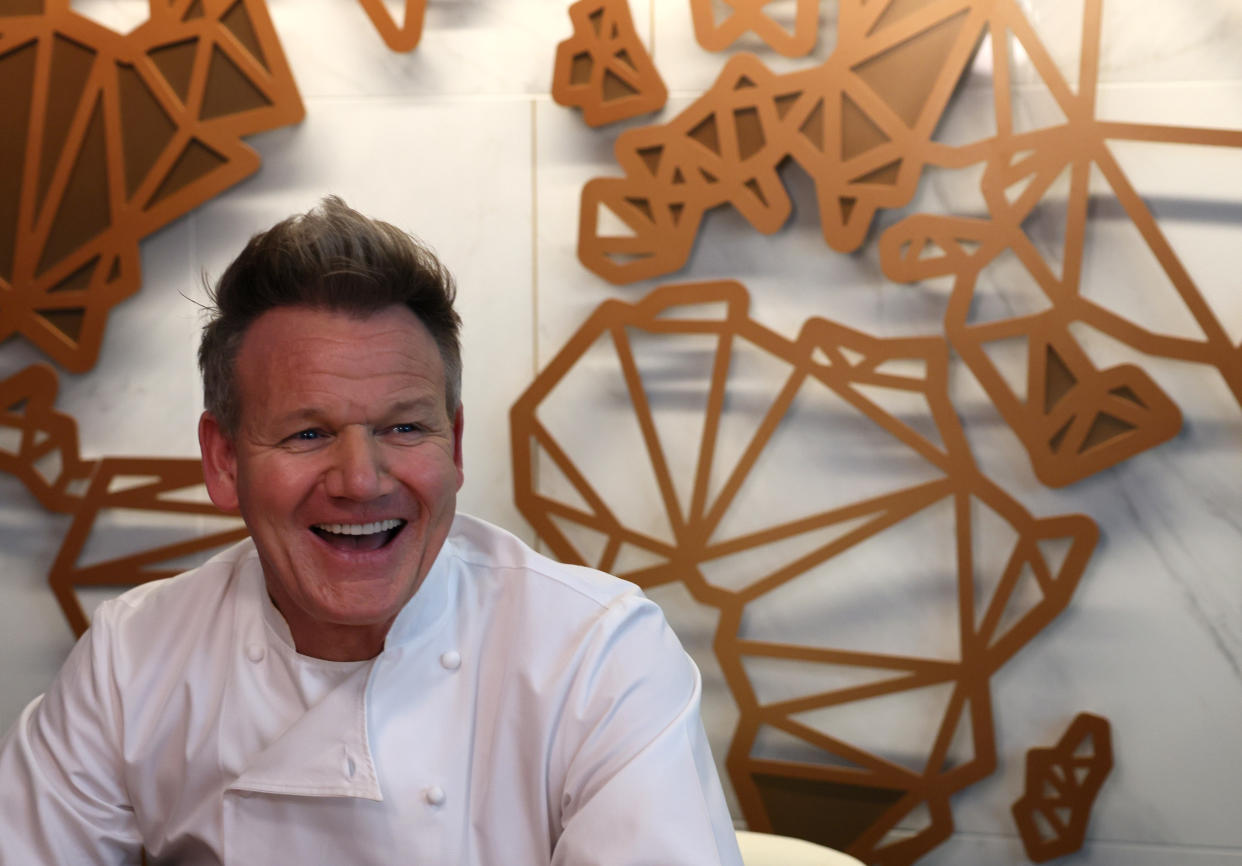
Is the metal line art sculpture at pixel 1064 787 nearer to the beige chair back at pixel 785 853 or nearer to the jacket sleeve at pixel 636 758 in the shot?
the beige chair back at pixel 785 853

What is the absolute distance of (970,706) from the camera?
1.62 meters

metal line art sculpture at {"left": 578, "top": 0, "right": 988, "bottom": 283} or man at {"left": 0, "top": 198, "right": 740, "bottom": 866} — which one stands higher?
metal line art sculpture at {"left": 578, "top": 0, "right": 988, "bottom": 283}

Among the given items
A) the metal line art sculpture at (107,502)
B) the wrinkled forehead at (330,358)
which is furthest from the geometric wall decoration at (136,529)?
the wrinkled forehead at (330,358)

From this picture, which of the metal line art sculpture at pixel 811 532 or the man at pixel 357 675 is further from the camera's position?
the metal line art sculpture at pixel 811 532

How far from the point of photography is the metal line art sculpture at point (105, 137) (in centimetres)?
174

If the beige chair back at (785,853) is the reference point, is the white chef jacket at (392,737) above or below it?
above

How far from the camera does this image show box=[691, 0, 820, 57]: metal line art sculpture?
1611 millimetres

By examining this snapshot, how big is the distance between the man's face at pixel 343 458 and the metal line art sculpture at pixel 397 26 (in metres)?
0.76

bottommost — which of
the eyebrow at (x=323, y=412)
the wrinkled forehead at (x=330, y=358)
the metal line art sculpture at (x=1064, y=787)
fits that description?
the metal line art sculpture at (x=1064, y=787)

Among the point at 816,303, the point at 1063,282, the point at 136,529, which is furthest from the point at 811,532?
the point at 136,529

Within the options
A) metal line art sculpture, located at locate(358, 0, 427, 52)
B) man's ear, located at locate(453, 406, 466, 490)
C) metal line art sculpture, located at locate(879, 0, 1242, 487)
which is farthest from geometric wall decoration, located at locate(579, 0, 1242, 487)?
man's ear, located at locate(453, 406, 466, 490)

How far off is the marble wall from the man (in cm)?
56

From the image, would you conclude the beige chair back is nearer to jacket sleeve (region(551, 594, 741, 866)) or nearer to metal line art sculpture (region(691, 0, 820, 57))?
jacket sleeve (region(551, 594, 741, 866))

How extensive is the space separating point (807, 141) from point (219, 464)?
3.08 ft
